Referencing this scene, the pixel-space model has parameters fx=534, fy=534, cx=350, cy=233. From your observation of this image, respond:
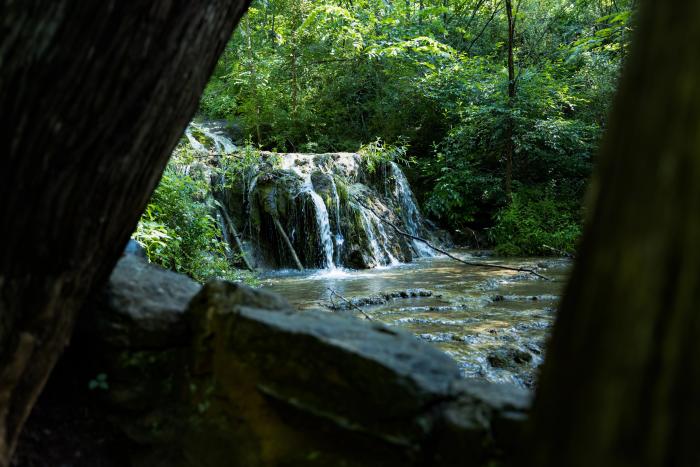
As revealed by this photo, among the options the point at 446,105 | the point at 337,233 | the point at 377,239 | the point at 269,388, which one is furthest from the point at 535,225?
the point at 269,388

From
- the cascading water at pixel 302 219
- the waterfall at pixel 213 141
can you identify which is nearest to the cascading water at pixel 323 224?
the cascading water at pixel 302 219

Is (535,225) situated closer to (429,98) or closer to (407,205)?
(407,205)

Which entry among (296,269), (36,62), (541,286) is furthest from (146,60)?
(296,269)

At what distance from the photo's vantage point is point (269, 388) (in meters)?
2.00

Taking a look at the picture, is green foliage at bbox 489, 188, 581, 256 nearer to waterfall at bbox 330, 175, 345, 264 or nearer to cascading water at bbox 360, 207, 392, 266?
cascading water at bbox 360, 207, 392, 266

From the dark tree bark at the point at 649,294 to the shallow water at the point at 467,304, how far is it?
11.9 feet

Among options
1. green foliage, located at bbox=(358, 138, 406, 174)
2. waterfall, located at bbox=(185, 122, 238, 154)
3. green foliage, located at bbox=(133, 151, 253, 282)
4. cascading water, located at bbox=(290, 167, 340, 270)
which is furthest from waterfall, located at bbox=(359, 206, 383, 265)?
green foliage, located at bbox=(133, 151, 253, 282)

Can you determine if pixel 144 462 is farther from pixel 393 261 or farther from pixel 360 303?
pixel 393 261

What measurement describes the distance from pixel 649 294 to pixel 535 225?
12248 mm

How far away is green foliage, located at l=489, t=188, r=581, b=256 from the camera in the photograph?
39.4 feet

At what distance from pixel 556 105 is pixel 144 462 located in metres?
14.6

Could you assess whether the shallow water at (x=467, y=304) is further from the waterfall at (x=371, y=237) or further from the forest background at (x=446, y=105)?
the forest background at (x=446, y=105)

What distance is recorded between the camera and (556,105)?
14.5 meters

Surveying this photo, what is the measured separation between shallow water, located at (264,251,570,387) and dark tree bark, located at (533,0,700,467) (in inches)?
143
